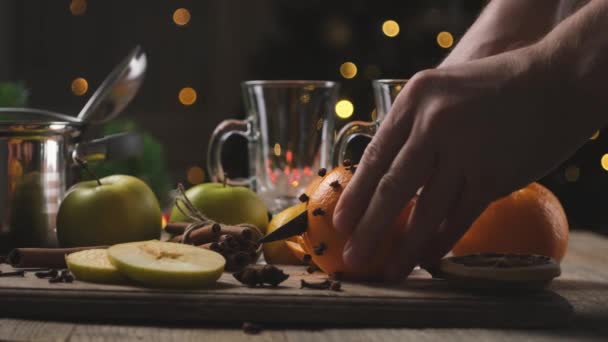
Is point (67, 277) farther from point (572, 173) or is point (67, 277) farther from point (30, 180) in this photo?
point (572, 173)

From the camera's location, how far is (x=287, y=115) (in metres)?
1.55

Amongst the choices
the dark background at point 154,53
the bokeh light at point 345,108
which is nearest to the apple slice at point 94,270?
the bokeh light at point 345,108

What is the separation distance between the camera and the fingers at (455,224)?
100 cm

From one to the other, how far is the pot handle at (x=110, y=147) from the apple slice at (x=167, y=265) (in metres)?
0.47

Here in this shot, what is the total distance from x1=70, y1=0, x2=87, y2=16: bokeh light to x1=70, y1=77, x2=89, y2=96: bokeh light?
0.97 ft

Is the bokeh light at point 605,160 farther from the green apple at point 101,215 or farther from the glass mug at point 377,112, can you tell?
the green apple at point 101,215

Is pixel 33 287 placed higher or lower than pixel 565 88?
lower

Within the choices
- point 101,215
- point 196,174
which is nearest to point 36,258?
point 101,215

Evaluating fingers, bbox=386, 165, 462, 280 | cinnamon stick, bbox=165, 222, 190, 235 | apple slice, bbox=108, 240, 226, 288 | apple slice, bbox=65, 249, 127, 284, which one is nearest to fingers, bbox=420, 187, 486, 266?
fingers, bbox=386, 165, 462, 280

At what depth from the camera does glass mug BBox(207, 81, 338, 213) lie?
A: 1550 millimetres

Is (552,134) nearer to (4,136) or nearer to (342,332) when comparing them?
(342,332)

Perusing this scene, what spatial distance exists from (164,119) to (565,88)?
11.4 feet

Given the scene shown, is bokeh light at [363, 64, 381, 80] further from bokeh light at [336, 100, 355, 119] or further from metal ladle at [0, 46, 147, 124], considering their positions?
metal ladle at [0, 46, 147, 124]

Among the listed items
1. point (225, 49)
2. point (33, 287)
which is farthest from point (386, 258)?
point (225, 49)
